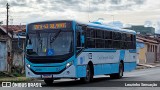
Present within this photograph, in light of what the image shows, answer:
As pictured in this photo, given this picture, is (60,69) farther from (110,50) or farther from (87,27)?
(110,50)

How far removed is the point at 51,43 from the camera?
1916cm

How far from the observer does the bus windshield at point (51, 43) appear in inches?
750

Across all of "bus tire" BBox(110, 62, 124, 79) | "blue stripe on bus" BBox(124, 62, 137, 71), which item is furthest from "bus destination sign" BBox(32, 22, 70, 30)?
"blue stripe on bus" BBox(124, 62, 137, 71)

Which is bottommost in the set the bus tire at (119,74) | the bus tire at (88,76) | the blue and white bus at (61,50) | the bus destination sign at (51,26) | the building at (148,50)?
the building at (148,50)

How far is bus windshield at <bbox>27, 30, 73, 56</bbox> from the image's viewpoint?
19062 millimetres

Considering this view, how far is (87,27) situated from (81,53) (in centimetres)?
163

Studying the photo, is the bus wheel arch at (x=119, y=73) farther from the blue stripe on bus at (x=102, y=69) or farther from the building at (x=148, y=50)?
the building at (x=148, y=50)

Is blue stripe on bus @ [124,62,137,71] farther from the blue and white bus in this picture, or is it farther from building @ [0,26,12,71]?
building @ [0,26,12,71]

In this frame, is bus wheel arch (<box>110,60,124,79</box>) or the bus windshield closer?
the bus windshield

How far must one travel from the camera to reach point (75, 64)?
62.9 feet

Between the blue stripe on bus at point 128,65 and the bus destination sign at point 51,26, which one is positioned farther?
the blue stripe on bus at point 128,65

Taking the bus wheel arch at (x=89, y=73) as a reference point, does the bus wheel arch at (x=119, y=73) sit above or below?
below

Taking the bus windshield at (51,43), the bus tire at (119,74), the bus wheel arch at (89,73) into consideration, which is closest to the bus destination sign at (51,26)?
the bus windshield at (51,43)

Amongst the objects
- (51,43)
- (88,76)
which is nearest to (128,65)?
(88,76)
